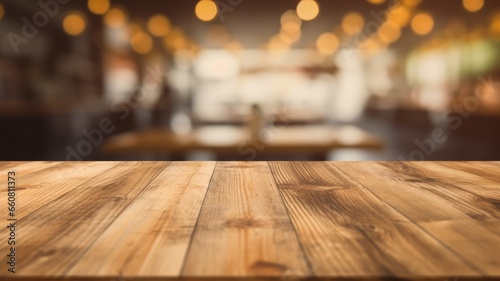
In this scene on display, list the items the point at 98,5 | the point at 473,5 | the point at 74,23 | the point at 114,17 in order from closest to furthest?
the point at 98,5 < the point at 473,5 < the point at 74,23 < the point at 114,17

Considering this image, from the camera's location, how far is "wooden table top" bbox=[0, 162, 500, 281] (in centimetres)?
56

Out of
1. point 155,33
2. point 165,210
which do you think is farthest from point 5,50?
point 165,210

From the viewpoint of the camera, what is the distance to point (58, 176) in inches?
46.6

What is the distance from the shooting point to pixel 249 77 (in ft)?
37.5

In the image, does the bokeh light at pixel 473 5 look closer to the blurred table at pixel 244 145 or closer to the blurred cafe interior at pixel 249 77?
the blurred cafe interior at pixel 249 77

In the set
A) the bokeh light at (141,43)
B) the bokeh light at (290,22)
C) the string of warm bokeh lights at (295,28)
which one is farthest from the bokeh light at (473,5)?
the bokeh light at (141,43)

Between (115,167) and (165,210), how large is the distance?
1.86ft

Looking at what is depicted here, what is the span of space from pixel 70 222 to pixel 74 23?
745cm

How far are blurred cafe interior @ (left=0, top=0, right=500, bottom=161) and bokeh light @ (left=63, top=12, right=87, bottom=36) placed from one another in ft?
0.08

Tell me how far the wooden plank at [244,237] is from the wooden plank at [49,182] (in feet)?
0.99

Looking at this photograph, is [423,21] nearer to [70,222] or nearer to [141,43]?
[141,43]

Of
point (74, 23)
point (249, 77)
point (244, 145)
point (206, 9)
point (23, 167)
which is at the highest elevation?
point (74, 23)

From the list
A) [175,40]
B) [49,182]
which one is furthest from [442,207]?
[175,40]

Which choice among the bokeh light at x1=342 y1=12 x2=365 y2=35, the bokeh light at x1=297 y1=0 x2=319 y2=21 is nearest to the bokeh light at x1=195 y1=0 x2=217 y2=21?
the bokeh light at x1=297 y1=0 x2=319 y2=21
